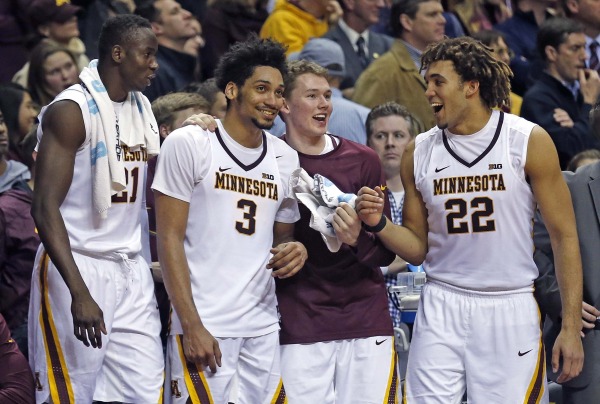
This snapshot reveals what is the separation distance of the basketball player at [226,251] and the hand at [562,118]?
400 centimetres

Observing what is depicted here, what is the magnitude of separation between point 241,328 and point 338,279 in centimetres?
62

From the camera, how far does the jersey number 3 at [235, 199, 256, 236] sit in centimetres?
561

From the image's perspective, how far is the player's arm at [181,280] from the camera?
17.6 ft

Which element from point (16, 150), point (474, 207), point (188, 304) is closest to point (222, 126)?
point (188, 304)

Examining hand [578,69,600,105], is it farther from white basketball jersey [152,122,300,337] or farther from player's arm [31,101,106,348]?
player's arm [31,101,106,348]

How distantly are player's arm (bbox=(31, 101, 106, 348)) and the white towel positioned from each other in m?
0.09

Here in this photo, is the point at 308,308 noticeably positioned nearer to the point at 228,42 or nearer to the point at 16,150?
the point at 16,150

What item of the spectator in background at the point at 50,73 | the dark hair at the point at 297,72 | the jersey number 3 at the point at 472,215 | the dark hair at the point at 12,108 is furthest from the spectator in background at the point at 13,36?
the jersey number 3 at the point at 472,215

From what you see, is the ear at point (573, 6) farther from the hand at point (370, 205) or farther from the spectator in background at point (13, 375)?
the spectator in background at point (13, 375)

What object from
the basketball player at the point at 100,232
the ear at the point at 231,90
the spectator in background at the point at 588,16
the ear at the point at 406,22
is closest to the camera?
the basketball player at the point at 100,232

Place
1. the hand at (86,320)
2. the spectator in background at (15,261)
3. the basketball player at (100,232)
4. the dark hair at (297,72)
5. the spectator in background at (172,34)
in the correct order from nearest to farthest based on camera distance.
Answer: the hand at (86,320) → the basketball player at (100,232) → the dark hair at (297,72) → the spectator in background at (15,261) → the spectator in background at (172,34)

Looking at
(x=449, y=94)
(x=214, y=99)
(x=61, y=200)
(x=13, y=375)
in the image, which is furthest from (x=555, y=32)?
(x=13, y=375)

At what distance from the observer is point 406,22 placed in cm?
956

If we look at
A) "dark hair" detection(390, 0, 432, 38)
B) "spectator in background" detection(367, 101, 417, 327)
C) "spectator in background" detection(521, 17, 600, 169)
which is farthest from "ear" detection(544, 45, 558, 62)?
"spectator in background" detection(367, 101, 417, 327)
